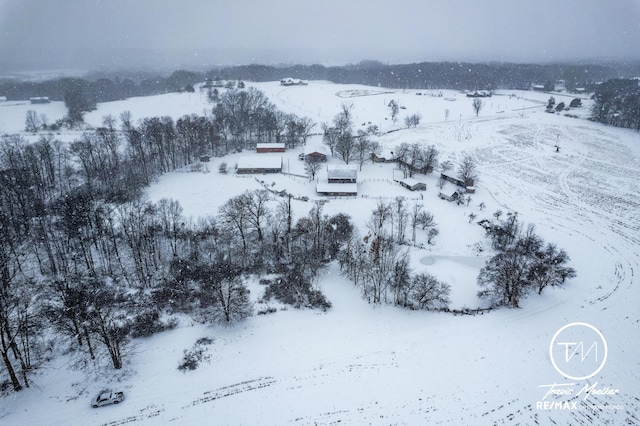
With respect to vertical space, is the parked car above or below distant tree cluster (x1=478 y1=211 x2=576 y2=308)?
below

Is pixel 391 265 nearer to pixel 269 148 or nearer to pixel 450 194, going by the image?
pixel 450 194

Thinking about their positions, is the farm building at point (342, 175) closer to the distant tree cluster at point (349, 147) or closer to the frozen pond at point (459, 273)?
the distant tree cluster at point (349, 147)

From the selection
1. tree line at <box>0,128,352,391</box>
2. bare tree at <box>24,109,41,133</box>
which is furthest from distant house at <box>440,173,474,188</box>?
bare tree at <box>24,109,41,133</box>

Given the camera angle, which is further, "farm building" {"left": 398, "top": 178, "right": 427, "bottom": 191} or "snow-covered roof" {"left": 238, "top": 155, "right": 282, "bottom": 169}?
"snow-covered roof" {"left": 238, "top": 155, "right": 282, "bottom": 169}

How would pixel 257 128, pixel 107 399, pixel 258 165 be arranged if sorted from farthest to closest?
pixel 257 128, pixel 258 165, pixel 107 399

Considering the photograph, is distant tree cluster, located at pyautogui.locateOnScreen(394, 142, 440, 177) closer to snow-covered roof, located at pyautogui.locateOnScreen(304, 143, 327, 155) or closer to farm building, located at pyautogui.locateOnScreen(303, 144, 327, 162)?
farm building, located at pyautogui.locateOnScreen(303, 144, 327, 162)

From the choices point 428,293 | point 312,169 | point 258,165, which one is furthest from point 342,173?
point 428,293

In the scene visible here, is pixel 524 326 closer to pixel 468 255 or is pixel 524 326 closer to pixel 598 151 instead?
pixel 468 255
